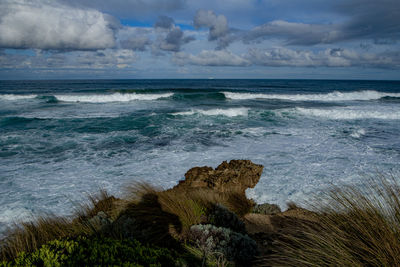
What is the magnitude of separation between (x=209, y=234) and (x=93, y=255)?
1.68 metres

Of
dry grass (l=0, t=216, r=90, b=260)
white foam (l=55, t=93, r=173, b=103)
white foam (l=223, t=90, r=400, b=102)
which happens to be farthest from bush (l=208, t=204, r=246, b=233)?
white foam (l=223, t=90, r=400, b=102)

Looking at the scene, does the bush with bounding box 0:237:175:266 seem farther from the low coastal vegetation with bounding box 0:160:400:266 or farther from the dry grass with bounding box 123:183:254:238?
the dry grass with bounding box 123:183:254:238

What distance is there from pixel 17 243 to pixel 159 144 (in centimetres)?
866

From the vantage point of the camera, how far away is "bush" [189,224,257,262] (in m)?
3.39

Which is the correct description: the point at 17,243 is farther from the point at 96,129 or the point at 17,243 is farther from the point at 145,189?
the point at 96,129

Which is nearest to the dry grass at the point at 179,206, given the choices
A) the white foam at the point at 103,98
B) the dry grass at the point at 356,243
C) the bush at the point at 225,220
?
the bush at the point at 225,220

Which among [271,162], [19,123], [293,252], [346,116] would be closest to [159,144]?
[271,162]

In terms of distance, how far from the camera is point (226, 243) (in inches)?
138

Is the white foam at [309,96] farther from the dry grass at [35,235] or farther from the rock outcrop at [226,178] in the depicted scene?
the dry grass at [35,235]

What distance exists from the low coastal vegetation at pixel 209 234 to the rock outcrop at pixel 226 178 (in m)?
0.68

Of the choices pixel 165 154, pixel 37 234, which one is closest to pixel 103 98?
pixel 165 154

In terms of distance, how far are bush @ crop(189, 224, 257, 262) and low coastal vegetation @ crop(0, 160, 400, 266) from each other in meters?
0.01

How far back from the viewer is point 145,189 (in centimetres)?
520

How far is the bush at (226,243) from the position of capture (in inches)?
133
